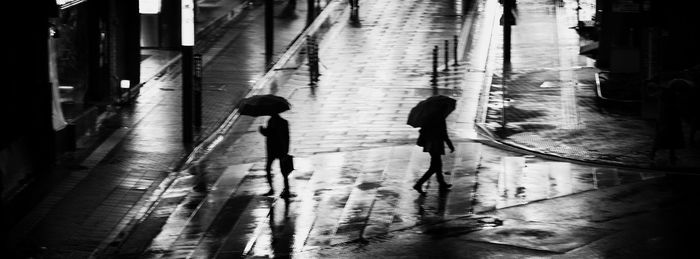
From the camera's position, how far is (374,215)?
19.2 meters

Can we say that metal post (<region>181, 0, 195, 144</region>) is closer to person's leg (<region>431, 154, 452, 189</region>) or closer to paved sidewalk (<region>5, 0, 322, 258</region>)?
paved sidewalk (<region>5, 0, 322, 258</region>)

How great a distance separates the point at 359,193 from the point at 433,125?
1652 mm

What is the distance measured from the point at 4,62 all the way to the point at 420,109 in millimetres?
6987

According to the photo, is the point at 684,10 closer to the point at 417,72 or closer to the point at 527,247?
the point at 417,72

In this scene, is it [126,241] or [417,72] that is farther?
[417,72]

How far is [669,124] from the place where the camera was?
22.4 m

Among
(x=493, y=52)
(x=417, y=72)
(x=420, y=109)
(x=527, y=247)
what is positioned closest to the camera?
(x=527, y=247)

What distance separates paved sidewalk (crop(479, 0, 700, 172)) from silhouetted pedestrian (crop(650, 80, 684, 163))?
1.26ft

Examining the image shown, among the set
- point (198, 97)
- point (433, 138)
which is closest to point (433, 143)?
point (433, 138)

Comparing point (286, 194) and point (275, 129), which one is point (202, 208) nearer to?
point (286, 194)

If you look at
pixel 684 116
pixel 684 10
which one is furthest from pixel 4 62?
pixel 684 10

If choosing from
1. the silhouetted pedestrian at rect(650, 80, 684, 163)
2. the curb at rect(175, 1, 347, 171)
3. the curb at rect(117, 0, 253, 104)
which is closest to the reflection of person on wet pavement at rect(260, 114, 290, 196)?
the curb at rect(175, 1, 347, 171)

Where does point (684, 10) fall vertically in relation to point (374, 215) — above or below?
above

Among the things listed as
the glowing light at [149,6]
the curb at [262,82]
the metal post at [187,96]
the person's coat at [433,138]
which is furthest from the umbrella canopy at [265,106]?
the glowing light at [149,6]
